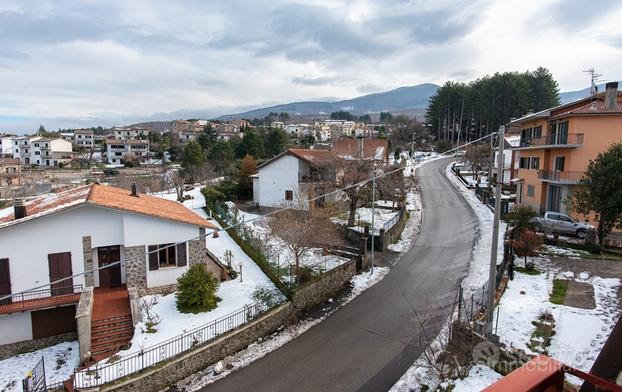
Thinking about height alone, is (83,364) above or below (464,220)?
below

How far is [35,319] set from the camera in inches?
659

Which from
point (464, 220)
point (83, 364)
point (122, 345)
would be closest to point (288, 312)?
point (122, 345)

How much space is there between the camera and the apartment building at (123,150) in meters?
110

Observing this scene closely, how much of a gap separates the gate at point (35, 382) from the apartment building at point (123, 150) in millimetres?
102794

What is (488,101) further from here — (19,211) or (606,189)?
(19,211)

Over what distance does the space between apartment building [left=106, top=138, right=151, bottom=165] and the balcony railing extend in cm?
9917

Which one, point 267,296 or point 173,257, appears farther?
point 173,257

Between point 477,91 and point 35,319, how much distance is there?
93.9 m

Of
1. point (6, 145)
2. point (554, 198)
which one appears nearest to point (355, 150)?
point (554, 198)

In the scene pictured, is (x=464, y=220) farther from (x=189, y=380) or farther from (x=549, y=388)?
(x=549, y=388)

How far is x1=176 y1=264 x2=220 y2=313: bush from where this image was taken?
57.6 ft

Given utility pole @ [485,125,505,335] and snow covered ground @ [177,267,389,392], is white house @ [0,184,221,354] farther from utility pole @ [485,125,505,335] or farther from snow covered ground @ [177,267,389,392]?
utility pole @ [485,125,505,335]

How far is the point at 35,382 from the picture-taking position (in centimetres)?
1318

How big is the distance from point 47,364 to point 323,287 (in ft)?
41.5
